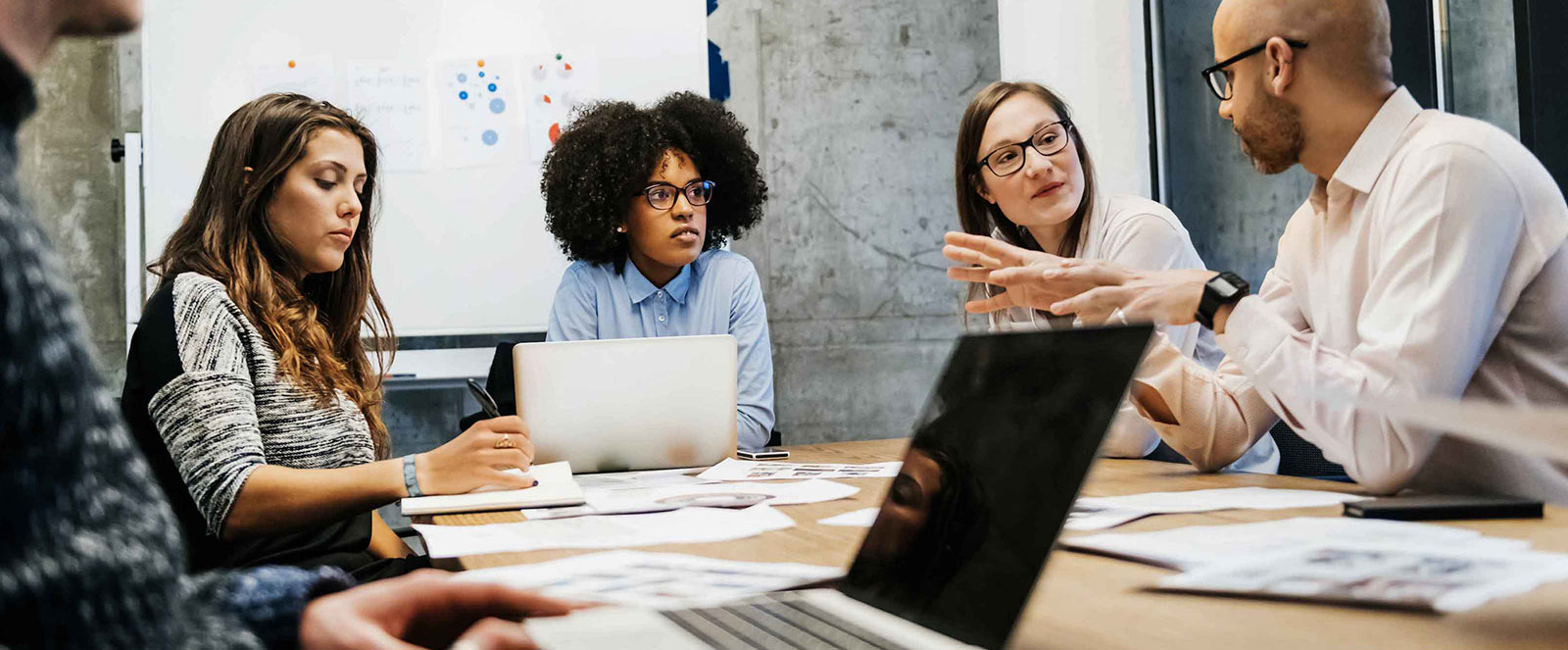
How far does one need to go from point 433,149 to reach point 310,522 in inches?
91.2

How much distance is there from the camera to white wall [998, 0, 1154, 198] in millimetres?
3953

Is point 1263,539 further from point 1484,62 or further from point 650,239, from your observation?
point 1484,62

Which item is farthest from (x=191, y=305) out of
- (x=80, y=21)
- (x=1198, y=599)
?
(x=1198, y=599)

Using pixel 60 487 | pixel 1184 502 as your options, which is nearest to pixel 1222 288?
pixel 1184 502

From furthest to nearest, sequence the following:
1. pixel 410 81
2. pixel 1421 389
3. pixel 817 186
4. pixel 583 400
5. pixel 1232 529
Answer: pixel 817 186 → pixel 410 81 → pixel 583 400 → pixel 1421 389 → pixel 1232 529

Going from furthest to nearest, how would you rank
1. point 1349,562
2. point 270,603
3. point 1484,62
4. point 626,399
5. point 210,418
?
point 1484,62, point 626,399, point 210,418, point 1349,562, point 270,603

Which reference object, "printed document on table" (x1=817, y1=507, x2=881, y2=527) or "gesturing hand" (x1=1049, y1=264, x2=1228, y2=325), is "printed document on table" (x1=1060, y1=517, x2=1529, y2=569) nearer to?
"printed document on table" (x1=817, y1=507, x2=881, y2=527)

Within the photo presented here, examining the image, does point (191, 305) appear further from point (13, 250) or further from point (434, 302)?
point (434, 302)

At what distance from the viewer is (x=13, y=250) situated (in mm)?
408

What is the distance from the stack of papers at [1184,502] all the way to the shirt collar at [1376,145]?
531 mm

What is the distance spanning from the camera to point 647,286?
3.09m

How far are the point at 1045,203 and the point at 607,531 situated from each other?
1606 millimetres

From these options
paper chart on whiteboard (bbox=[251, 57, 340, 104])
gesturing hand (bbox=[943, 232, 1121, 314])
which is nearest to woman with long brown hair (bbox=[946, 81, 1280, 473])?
gesturing hand (bbox=[943, 232, 1121, 314])

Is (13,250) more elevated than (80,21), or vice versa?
(80,21)
